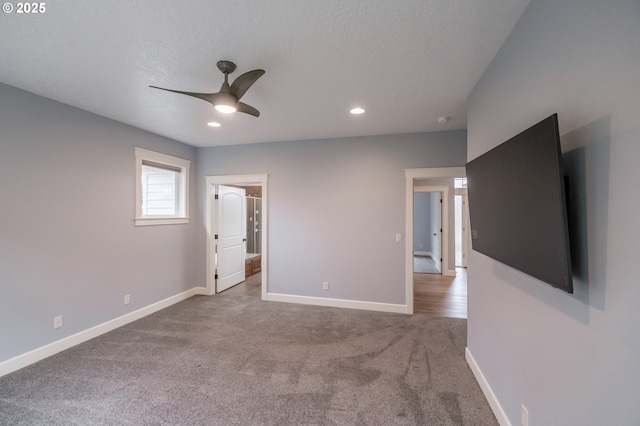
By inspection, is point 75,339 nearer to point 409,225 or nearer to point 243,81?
point 243,81

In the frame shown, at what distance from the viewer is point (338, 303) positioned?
4133 millimetres

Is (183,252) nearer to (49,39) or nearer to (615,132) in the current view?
(49,39)

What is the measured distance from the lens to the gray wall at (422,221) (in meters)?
9.09

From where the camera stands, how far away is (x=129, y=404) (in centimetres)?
201

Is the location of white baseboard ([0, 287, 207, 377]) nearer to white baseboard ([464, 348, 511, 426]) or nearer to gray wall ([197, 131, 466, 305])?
gray wall ([197, 131, 466, 305])

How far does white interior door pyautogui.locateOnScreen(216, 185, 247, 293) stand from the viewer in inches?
193

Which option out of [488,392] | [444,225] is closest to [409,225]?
[488,392]

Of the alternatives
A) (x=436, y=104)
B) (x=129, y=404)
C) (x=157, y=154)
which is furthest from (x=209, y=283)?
(x=436, y=104)

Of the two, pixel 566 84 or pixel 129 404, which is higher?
pixel 566 84

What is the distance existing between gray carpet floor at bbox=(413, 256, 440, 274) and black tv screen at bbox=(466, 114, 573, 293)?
5380 millimetres

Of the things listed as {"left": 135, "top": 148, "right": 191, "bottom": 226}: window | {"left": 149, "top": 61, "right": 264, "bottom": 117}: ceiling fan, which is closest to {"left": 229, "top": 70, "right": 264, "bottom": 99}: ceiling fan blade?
{"left": 149, "top": 61, "right": 264, "bottom": 117}: ceiling fan

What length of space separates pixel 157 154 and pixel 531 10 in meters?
4.39

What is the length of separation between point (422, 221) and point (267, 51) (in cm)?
856

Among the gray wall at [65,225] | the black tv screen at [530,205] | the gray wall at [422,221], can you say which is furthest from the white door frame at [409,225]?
the gray wall at [422,221]
